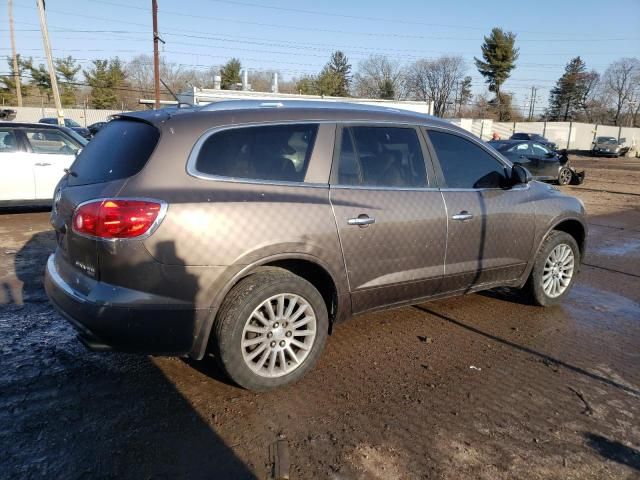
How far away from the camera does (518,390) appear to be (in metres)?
3.31

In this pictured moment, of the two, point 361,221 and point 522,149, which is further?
point 522,149

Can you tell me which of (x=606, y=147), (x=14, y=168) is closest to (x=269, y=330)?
(x=14, y=168)

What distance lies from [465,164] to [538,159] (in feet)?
48.2

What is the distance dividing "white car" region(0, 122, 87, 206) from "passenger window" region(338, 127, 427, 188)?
633cm

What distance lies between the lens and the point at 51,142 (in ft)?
28.5

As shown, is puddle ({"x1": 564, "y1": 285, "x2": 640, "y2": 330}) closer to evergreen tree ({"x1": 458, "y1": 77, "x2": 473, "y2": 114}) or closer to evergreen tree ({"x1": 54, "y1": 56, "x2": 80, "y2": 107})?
evergreen tree ({"x1": 54, "y1": 56, "x2": 80, "y2": 107})

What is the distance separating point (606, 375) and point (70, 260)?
373 cm

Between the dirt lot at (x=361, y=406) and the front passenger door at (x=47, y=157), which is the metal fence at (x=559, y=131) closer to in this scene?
the front passenger door at (x=47, y=157)

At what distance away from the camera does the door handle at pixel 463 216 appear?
12.9 feet

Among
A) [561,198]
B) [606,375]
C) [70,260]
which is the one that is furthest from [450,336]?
[70,260]

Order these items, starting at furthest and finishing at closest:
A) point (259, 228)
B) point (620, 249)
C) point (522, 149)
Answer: point (522, 149) < point (620, 249) < point (259, 228)

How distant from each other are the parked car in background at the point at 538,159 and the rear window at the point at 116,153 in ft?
52.1

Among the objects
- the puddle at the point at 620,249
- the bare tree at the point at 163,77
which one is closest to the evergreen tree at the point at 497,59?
the bare tree at the point at 163,77

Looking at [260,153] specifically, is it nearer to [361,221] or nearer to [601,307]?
[361,221]
